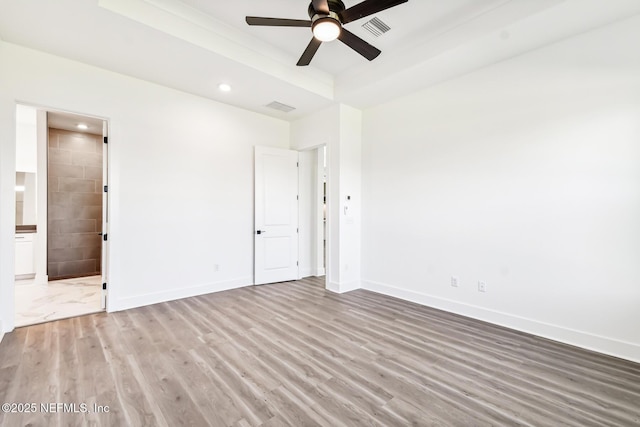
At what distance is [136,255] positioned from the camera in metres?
3.77

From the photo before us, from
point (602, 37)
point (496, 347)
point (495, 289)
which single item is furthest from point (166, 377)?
point (602, 37)

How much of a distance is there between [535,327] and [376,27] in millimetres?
3572

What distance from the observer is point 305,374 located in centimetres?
226

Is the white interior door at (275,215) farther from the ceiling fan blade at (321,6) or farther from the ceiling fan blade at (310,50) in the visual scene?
the ceiling fan blade at (321,6)

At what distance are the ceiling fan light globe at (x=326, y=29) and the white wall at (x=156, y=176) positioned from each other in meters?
2.62

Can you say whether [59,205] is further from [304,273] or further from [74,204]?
[304,273]

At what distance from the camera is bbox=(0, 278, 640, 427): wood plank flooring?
71.4 inches

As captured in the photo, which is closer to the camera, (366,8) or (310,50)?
(366,8)

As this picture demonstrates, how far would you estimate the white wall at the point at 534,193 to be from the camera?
256 cm

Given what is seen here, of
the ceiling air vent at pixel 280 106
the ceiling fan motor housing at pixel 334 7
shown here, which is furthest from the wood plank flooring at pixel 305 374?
the ceiling air vent at pixel 280 106

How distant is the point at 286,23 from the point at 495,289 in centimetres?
346

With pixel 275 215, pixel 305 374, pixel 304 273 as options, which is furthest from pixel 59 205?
pixel 305 374

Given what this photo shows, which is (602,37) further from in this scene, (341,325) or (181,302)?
(181,302)

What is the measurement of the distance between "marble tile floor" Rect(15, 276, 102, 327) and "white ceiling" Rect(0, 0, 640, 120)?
3.02 metres
